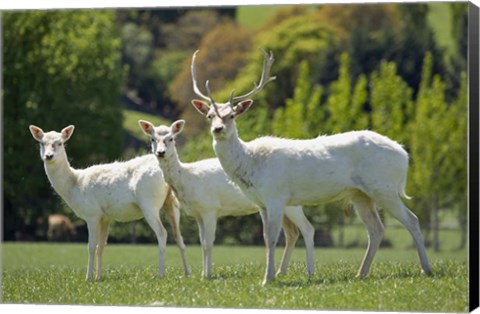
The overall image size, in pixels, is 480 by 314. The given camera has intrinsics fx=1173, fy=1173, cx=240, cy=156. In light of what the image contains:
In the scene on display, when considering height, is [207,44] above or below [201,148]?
above

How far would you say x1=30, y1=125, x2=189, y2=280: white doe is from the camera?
1429cm

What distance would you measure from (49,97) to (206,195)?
22148 millimetres

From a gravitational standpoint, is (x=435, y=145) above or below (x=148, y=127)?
below

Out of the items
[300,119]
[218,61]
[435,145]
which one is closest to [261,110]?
[300,119]

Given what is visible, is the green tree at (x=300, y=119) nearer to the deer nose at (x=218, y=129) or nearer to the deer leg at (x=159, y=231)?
the deer leg at (x=159, y=231)

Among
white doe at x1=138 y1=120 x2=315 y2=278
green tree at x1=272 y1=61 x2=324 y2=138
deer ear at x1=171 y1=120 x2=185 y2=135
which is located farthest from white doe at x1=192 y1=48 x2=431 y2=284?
green tree at x1=272 y1=61 x2=324 y2=138

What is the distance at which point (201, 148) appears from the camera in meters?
35.1

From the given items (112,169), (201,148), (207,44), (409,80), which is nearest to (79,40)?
(201,148)

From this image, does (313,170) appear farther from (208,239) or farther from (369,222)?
(208,239)

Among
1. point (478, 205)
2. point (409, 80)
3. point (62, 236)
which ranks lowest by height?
point (62, 236)

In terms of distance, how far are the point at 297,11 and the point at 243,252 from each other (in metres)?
30.0

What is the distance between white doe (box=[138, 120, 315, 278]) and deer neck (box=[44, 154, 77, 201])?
1450mm

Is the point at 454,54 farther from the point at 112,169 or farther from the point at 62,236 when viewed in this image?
the point at 112,169

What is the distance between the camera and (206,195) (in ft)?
45.9
